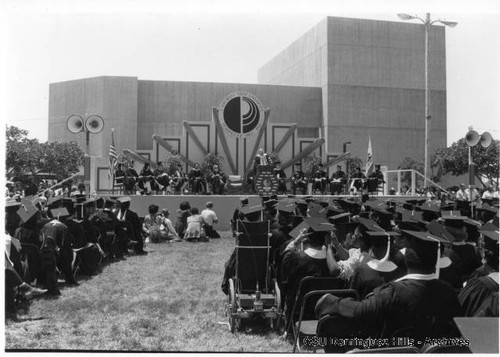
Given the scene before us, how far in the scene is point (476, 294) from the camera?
3570 mm

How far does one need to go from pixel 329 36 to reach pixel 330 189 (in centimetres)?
1803

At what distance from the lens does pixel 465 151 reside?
105ft

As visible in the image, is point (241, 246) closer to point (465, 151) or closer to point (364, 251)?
point (364, 251)

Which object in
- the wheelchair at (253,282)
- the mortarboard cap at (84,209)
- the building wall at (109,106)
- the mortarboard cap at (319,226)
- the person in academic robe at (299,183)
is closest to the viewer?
the mortarboard cap at (319,226)

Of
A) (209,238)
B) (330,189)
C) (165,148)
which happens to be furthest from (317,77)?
(209,238)

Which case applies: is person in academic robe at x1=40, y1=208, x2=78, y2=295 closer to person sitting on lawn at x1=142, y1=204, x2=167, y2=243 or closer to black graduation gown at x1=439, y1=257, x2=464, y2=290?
person sitting on lawn at x1=142, y1=204, x2=167, y2=243

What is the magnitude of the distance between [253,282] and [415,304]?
2850mm

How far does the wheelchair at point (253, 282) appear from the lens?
5.66 m

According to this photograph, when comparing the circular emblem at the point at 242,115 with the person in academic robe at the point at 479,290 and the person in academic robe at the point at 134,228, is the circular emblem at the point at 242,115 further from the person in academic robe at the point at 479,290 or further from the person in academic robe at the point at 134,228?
the person in academic robe at the point at 479,290

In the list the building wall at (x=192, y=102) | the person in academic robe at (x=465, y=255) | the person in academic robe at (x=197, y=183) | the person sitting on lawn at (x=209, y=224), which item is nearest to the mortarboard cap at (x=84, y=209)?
the person sitting on lawn at (x=209, y=224)

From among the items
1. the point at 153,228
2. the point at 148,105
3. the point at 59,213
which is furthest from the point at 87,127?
the point at 148,105

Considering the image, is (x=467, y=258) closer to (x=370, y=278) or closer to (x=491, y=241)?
(x=491, y=241)

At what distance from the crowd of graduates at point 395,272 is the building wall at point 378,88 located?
Answer: 32.2 metres

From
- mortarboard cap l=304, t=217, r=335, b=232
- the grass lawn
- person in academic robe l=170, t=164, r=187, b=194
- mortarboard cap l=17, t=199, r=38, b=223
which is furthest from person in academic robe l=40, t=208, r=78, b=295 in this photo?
person in academic robe l=170, t=164, r=187, b=194
